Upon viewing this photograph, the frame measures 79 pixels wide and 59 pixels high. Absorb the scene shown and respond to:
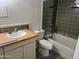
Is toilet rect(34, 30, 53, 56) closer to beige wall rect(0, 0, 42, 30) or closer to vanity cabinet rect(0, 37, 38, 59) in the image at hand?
beige wall rect(0, 0, 42, 30)

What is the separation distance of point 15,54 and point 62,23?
6.74 feet

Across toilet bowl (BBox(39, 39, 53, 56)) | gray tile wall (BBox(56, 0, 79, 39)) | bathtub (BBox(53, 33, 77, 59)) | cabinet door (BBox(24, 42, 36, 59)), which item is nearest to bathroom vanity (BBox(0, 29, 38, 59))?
cabinet door (BBox(24, 42, 36, 59))

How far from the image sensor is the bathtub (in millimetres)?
2221

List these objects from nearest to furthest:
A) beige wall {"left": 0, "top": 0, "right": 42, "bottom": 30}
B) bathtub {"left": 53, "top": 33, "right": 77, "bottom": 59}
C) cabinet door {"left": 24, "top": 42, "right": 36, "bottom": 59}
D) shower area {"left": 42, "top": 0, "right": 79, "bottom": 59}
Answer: cabinet door {"left": 24, "top": 42, "right": 36, "bottom": 59} < beige wall {"left": 0, "top": 0, "right": 42, "bottom": 30} < bathtub {"left": 53, "top": 33, "right": 77, "bottom": 59} < shower area {"left": 42, "top": 0, "right": 79, "bottom": 59}

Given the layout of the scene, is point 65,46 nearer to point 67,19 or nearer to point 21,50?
point 67,19

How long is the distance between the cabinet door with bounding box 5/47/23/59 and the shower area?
4.38 ft

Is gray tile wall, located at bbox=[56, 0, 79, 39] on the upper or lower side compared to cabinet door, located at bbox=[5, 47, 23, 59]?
upper

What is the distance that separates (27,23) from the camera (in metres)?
2.22

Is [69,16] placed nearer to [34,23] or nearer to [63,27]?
[63,27]

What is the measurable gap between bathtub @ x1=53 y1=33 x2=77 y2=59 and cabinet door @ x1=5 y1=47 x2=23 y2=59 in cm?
132

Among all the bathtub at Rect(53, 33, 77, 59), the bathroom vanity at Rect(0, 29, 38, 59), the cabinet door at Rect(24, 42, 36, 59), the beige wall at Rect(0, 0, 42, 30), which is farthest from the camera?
the bathtub at Rect(53, 33, 77, 59)

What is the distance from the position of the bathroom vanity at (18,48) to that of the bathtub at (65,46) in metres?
0.99

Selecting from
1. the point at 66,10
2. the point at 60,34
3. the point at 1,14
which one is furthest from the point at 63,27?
the point at 1,14

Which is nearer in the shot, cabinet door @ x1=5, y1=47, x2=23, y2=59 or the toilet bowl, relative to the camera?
cabinet door @ x1=5, y1=47, x2=23, y2=59
